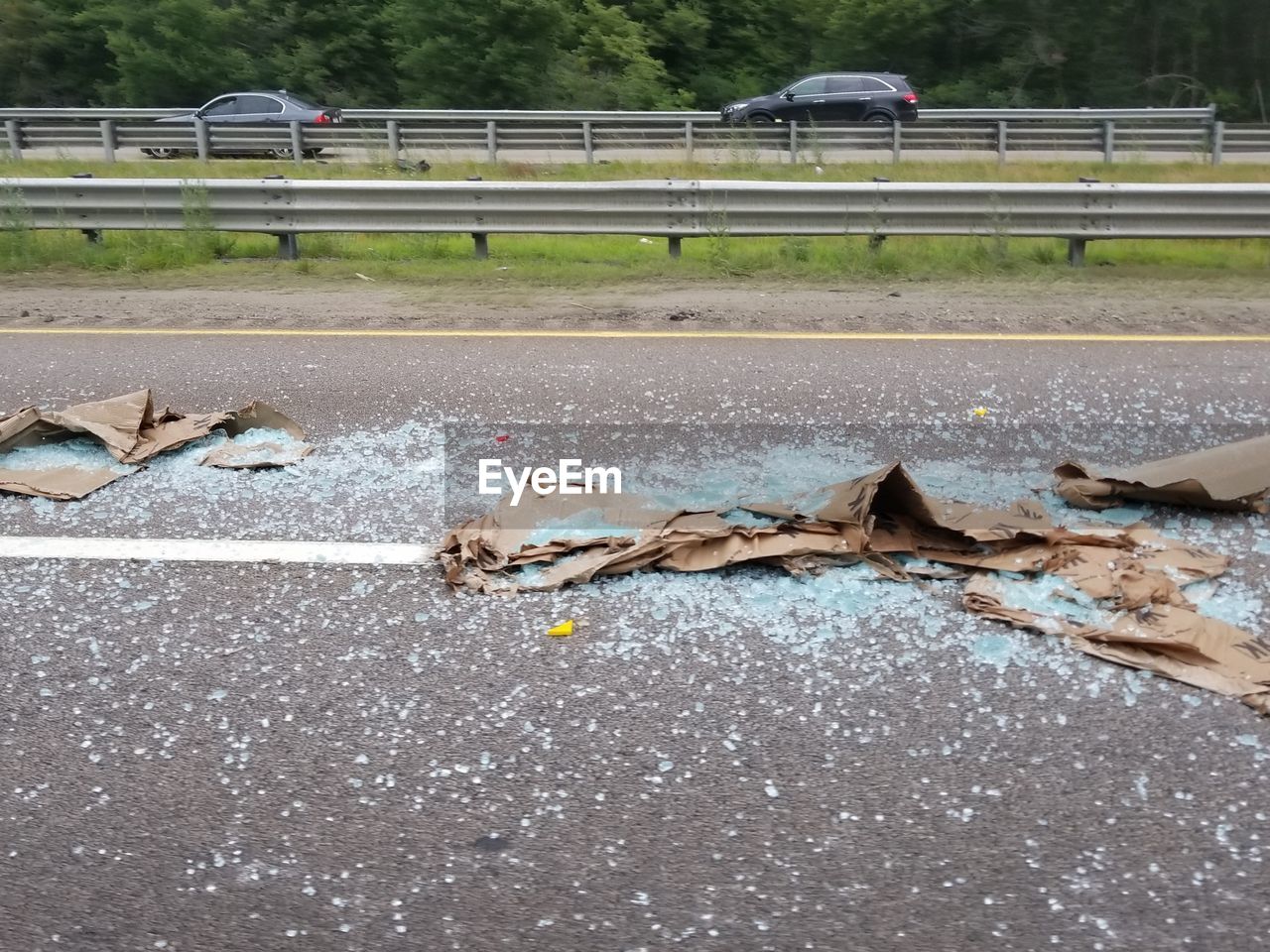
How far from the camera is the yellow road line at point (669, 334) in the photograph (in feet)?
26.7

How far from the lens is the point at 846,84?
27.2m

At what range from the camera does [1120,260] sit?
36.4 ft

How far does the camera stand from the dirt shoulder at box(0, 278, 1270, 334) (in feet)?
28.3

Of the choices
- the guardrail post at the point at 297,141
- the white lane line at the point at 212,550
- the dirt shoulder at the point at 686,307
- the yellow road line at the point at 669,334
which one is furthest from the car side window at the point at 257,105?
the white lane line at the point at 212,550

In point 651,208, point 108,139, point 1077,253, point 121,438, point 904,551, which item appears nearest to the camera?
point 904,551

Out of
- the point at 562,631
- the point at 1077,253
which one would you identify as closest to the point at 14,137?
the point at 1077,253

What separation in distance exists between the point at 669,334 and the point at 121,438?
3.76 metres

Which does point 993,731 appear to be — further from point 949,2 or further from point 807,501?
point 949,2

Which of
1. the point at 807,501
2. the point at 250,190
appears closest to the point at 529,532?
the point at 807,501

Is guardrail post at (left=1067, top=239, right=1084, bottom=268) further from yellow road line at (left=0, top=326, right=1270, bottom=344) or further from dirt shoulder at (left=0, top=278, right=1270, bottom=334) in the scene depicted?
yellow road line at (left=0, top=326, right=1270, bottom=344)

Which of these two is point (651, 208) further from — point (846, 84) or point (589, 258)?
point (846, 84)

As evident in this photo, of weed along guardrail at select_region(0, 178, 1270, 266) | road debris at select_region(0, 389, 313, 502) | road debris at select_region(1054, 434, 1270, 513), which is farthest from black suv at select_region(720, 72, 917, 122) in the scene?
road debris at select_region(1054, 434, 1270, 513)

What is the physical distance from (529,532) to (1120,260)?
822 cm

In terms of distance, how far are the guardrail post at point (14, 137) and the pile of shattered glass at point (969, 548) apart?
72.9 ft
